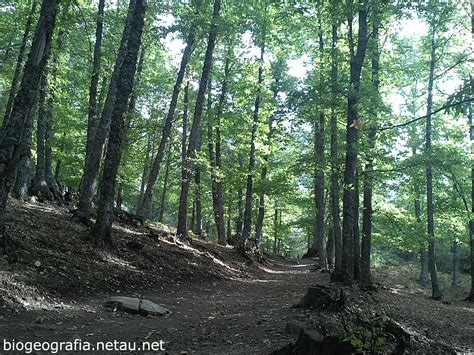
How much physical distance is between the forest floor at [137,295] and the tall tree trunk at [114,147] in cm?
50

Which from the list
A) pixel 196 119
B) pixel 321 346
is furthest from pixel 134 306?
pixel 196 119

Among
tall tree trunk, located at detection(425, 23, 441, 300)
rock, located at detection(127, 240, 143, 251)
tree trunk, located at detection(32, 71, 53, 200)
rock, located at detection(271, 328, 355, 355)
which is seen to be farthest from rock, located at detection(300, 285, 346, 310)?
tall tree trunk, located at detection(425, 23, 441, 300)

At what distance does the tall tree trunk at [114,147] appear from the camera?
981cm

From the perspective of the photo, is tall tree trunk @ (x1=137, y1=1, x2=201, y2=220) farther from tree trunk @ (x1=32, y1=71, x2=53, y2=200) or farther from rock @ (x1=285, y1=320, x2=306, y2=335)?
rock @ (x1=285, y1=320, x2=306, y2=335)

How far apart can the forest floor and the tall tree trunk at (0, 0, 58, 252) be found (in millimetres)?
1255

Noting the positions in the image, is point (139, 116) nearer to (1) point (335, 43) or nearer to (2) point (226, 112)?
(2) point (226, 112)

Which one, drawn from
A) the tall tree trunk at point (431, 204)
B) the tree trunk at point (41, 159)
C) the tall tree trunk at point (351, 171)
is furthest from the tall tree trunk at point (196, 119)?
the tall tree trunk at point (431, 204)

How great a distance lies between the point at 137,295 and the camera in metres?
8.48

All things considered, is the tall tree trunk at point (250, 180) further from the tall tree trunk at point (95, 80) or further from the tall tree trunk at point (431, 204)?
the tall tree trunk at point (431, 204)

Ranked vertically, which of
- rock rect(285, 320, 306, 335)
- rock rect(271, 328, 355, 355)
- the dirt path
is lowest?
the dirt path

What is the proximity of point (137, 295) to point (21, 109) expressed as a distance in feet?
15.2

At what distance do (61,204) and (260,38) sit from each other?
12.7 m

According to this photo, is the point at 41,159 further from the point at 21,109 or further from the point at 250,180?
the point at 250,180

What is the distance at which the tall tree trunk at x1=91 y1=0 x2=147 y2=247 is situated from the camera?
32.2 ft
